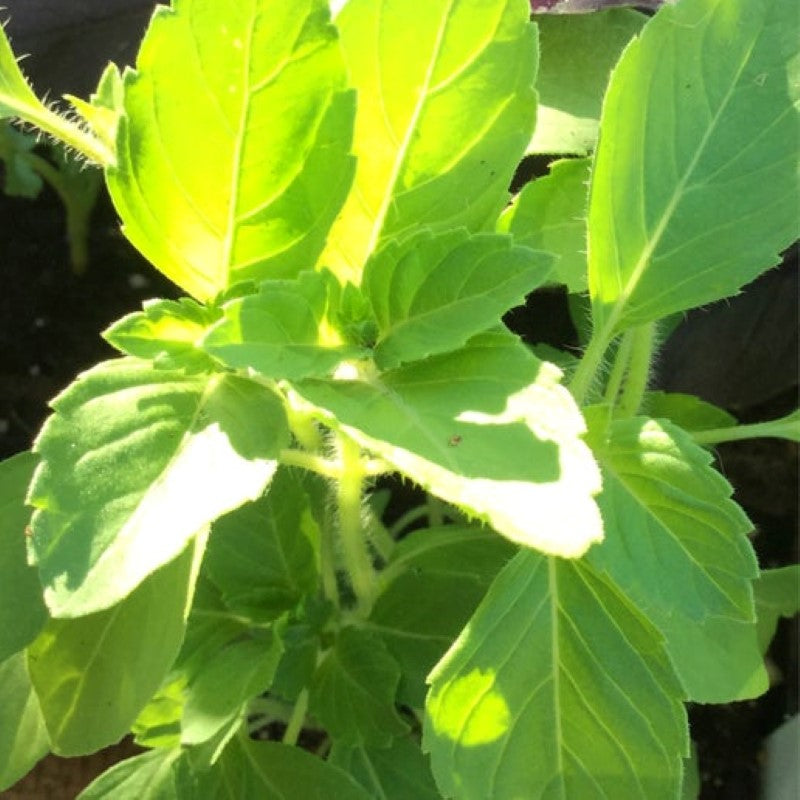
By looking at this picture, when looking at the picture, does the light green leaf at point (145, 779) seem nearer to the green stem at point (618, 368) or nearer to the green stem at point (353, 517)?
the green stem at point (353, 517)

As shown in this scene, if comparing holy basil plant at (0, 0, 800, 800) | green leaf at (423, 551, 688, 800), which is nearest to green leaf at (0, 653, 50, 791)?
holy basil plant at (0, 0, 800, 800)

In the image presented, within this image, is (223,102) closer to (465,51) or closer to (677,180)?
(465,51)

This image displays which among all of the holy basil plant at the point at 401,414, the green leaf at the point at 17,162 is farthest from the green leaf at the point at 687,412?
the green leaf at the point at 17,162

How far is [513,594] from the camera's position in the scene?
1.67 ft

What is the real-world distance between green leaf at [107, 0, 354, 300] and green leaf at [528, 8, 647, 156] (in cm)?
22

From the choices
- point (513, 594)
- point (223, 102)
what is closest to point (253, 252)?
point (223, 102)

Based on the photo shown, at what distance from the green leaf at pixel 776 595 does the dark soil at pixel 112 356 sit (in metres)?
0.15

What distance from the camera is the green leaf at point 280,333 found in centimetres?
40

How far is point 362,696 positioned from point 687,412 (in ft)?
0.89

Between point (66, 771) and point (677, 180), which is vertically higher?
point (677, 180)

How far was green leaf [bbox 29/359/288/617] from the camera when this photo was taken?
1.22ft

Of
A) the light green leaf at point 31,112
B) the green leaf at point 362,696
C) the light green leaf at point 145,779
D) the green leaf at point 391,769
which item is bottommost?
the green leaf at point 391,769

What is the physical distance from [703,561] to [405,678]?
8.2 inches

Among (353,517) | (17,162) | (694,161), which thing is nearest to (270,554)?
(353,517)
